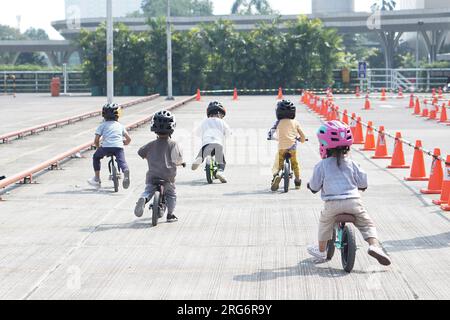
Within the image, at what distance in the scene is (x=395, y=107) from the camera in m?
52.5

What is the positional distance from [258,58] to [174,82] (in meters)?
7.00

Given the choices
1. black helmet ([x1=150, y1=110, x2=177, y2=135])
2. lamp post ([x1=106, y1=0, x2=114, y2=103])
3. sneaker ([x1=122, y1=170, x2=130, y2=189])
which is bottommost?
sneaker ([x1=122, y1=170, x2=130, y2=189])

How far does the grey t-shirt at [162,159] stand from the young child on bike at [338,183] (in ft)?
11.5

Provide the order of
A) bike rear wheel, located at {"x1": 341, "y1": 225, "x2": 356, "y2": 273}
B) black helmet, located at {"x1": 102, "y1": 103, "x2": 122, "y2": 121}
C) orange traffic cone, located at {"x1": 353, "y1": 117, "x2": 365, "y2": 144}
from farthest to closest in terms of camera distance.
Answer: orange traffic cone, located at {"x1": 353, "y1": 117, "x2": 365, "y2": 144} < black helmet, located at {"x1": 102, "y1": 103, "x2": 122, "y2": 121} < bike rear wheel, located at {"x1": 341, "y1": 225, "x2": 356, "y2": 273}

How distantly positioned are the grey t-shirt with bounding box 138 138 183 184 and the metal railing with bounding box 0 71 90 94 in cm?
7652

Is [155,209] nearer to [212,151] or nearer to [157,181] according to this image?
[157,181]

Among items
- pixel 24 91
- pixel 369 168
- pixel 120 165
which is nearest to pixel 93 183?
pixel 120 165

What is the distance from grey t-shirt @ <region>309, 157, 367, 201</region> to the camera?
10.4 m

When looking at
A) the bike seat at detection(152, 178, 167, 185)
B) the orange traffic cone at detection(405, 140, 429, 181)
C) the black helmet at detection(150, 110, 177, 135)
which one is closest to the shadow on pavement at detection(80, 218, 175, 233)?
the bike seat at detection(152, 178, 167, 185)

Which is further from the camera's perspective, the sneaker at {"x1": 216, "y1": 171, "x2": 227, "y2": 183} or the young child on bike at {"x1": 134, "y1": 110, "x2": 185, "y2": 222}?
the sneaker at {"x1": 216, "y1": 171, "x2": 227, "y2": 183}

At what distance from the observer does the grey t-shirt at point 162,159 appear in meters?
13.7

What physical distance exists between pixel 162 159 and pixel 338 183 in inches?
150

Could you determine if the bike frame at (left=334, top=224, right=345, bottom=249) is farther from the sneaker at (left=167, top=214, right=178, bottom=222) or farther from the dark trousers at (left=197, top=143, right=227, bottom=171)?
the dark trousers at (left=197, top=143, right=227, bottom=171)
